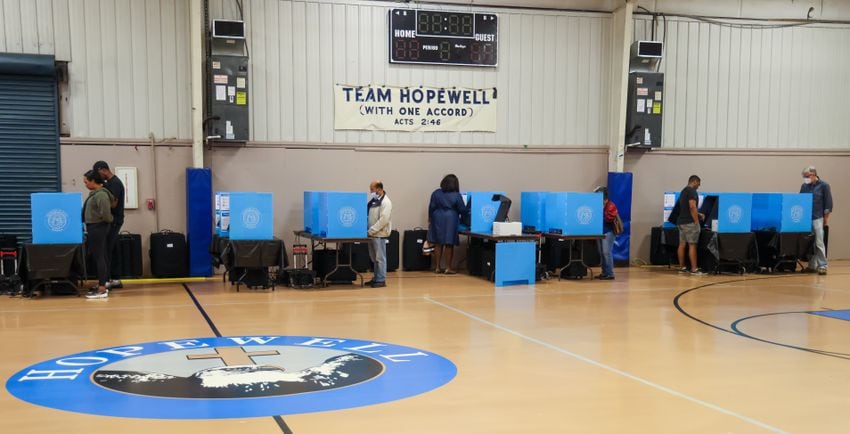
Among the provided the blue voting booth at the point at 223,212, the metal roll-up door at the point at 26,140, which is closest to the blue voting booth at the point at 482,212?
the blue voting booth at the point at 223,212

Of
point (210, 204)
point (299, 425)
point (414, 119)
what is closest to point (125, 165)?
point (210, 204)

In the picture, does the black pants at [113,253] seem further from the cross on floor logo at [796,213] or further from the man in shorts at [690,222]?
Result: the cross on floor logo at [796,213]

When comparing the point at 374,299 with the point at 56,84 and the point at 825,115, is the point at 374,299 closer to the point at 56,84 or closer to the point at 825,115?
the point at 56,84

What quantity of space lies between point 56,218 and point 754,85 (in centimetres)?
1166

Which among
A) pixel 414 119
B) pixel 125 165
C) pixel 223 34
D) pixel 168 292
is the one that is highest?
pixel 223 34

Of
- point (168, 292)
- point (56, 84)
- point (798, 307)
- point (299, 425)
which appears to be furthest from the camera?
point (56, 84)

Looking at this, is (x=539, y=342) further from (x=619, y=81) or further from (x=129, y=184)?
(x=619, y=81)

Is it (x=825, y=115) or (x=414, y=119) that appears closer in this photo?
(x=414, y=119)

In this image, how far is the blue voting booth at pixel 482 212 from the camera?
11.2 metres

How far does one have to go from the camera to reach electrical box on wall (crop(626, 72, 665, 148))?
1268 centimetres

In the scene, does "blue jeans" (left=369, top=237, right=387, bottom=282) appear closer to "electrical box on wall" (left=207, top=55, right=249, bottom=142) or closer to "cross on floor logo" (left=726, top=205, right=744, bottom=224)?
"electrical box on wall" (left=207, top=55, right=249, bottom=142)

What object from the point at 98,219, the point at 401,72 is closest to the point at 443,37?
the point at 401,72

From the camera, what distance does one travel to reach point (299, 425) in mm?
4141

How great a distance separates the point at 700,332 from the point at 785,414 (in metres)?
2.60
